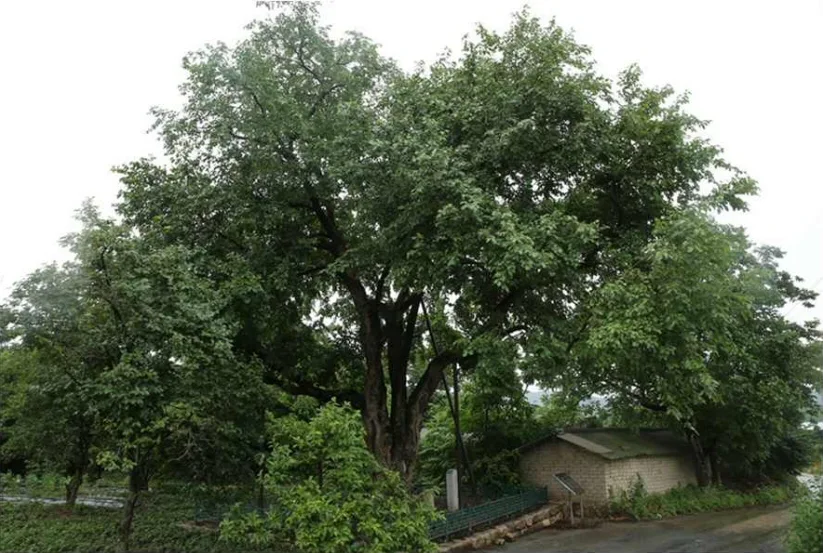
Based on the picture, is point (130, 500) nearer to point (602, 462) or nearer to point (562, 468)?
point (562, 468)

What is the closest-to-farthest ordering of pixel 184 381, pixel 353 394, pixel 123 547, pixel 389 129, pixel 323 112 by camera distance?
pixel 184 381
pixel 123 547
pixel 389 129
pixel 323 112
pixel 353 394

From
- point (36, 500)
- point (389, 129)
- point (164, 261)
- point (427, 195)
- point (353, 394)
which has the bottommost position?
point (36, 500)

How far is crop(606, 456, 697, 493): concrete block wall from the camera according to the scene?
1908 cm

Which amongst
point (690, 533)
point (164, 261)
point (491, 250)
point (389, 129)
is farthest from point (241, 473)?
point (690, 533)

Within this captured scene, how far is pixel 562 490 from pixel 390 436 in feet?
22.1

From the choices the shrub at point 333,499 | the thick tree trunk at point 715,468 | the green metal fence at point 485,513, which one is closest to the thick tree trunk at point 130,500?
the shrub at point 333,499

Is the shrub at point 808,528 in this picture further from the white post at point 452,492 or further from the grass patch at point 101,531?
the grass patch at point 101,531

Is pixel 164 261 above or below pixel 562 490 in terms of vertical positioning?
above

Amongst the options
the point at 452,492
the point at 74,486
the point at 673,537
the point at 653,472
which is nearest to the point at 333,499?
the point at 452,492

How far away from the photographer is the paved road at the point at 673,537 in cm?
1323

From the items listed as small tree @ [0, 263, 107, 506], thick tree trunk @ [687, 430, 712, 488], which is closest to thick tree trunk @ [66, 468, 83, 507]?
small tree @ [0, 263, 107, 506]

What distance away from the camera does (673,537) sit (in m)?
14.6

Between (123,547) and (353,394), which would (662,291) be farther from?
(123,547)

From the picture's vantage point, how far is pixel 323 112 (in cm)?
1464
